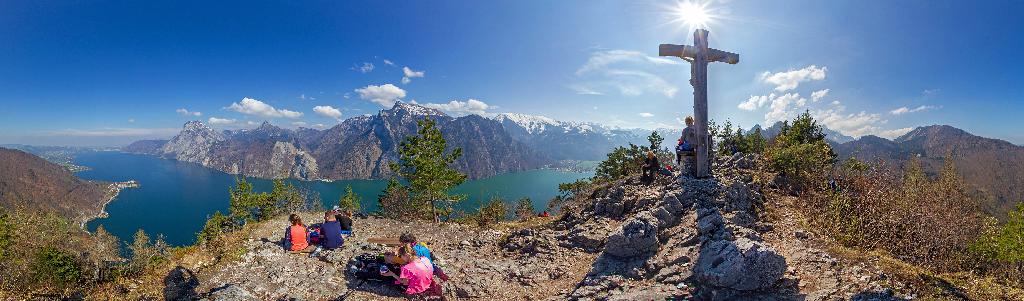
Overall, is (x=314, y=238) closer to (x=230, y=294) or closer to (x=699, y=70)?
(x=230, y=294)

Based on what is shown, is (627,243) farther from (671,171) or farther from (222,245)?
(222,245)

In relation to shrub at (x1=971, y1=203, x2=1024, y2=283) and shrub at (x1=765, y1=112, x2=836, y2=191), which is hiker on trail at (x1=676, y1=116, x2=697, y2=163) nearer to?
shrub at (x1=765, y1=112, x2=836, y2=191)

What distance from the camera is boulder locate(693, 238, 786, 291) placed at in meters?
7.32

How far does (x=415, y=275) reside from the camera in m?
9.76

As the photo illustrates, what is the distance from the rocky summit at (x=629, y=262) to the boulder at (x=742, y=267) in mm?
18

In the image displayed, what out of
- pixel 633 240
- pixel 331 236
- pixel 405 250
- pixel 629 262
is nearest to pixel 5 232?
pixel 331 236

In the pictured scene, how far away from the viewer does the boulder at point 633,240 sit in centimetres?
1020

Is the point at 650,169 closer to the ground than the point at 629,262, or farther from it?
farther from it

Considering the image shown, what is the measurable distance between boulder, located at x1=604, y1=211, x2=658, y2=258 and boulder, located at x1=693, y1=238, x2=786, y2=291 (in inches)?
77.9

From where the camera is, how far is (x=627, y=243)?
402 inches

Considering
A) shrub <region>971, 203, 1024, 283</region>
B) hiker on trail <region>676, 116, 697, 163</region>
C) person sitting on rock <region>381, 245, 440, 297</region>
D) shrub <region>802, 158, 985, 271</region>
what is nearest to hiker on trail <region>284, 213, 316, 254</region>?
person sitting on rock <region>381, 245, 440, 297</region>

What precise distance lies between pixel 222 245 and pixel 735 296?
1520 centimetres

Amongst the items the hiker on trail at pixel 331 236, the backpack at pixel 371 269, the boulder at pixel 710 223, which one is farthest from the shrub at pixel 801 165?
the hiker on trail at pixel 331 236

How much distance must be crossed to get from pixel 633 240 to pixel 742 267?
2958 millimetres
